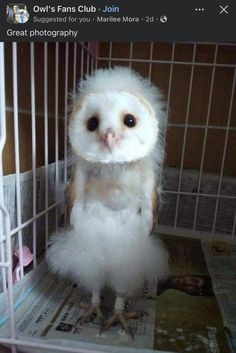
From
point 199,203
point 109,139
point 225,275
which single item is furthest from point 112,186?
point 199,203

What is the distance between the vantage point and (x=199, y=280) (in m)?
0.74

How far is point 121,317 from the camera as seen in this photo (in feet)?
1.92

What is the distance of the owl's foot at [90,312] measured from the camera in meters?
0.59

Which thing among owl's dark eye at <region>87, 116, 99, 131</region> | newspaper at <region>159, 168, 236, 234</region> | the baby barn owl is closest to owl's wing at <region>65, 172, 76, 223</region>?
the baby barn owl

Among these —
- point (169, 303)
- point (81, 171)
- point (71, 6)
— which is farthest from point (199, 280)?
point (71, 6)

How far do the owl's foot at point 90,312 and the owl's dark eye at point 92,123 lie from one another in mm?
335

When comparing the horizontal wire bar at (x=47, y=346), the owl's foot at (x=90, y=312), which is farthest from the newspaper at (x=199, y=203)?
the horizontal wire bar at (x=47, y=346)

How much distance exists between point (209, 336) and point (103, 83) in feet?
1.56

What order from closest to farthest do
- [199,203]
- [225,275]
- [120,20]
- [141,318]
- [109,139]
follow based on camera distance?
[120,20] < [109,139] < [141,318] < [225,275] < [199,203]

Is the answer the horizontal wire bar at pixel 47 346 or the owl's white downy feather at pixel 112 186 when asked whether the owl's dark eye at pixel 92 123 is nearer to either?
the owl's white downy feather at pixel 112 186

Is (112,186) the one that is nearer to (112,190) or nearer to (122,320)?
(112,190)

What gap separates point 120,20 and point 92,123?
0.60 feet

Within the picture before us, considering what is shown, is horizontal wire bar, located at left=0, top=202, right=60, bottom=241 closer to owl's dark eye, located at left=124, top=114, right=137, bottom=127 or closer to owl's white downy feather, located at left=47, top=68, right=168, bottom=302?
owl's white downy feather, located at left=47, top=68, right=168, bottom=302

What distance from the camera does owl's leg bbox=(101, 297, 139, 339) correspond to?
568 millimetres
